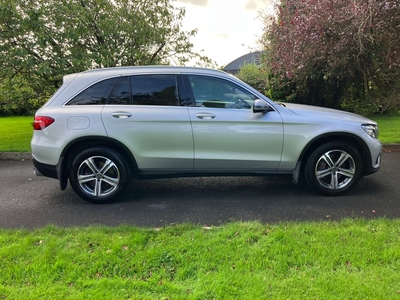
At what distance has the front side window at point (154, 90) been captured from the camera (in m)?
4.34

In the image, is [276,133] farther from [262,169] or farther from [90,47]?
[90,47]

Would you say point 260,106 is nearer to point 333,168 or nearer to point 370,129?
point 333,168

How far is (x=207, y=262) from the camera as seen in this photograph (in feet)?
9.11

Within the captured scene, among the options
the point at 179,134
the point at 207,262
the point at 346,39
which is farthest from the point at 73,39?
the point at 207,262

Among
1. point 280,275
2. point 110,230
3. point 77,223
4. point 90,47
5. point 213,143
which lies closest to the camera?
point 280,275

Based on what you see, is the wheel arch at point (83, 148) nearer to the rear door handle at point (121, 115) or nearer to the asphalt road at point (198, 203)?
the rear door handle at point (121, 115)

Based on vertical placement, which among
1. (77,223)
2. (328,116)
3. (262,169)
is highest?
(328,116)

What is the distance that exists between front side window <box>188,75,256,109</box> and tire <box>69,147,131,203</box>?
1.42 metres

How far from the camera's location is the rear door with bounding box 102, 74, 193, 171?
422cm

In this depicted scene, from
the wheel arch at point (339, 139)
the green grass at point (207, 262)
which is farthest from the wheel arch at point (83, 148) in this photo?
the wheel arch at point (339, 139)

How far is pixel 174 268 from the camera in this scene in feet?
8.97

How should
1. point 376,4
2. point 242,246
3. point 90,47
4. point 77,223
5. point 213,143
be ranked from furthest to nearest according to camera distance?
point 90,47, point 376,4, point 213,143, point 77,223, point 242,246

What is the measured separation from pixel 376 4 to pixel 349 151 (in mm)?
3014

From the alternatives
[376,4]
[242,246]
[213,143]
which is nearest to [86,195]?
[213,143]
